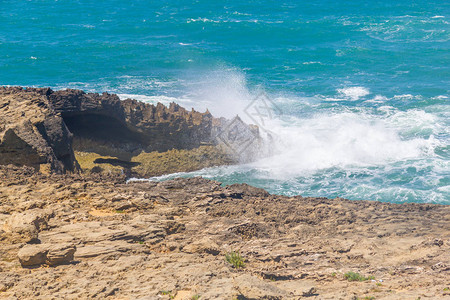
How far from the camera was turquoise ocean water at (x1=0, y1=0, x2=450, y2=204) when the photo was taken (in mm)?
29188

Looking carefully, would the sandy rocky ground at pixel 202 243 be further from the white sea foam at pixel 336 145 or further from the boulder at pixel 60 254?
the white sea foam at pixel 336 145

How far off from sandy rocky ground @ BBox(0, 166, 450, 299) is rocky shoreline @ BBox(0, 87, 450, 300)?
0.11 feet

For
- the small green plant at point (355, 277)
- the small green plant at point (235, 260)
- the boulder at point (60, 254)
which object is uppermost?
the boulder at point (60, 254)

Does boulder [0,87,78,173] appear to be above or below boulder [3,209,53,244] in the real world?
above

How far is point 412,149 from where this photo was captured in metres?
A: 31.4

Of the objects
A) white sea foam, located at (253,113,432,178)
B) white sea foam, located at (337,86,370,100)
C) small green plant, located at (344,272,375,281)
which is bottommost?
white sea foam, located at (253,113,432,178)

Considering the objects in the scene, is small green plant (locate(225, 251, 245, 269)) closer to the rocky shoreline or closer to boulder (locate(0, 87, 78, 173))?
the rocky shoreline

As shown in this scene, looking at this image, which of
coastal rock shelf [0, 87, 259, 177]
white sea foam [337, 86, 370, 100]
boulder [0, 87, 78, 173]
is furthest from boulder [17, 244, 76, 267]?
white sea foam [337, 86, 370, 100]

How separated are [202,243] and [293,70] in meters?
37.5

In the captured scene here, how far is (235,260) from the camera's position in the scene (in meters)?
12.5

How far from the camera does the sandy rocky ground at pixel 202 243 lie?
10.6 metres

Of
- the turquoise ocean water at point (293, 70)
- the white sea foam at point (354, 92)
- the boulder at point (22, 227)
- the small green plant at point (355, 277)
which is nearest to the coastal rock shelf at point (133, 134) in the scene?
the turquoise ocean water at point (293, 70)

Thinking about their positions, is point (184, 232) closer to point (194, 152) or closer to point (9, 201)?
point (9, 201)

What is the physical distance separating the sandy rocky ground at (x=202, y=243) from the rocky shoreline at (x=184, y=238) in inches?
1.3
